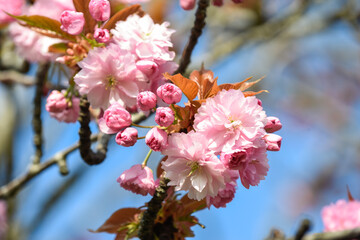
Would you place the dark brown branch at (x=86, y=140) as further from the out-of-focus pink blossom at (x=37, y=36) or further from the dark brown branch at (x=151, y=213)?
the out-of-focus pink blossom at (x=37, y=36)

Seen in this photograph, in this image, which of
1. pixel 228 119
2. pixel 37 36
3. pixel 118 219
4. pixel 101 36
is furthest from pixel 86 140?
pixel 37 36

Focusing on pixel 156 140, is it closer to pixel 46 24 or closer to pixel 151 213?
pixel 151 213

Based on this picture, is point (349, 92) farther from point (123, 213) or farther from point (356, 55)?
point (123, 213)

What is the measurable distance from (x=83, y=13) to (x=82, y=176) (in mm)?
2828

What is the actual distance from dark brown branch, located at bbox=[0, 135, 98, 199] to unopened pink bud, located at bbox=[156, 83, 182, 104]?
1.11m

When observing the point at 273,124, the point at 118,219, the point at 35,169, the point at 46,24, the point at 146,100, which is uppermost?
the point at 273,124

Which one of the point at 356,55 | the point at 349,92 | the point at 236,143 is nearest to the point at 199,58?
the point at 236,143

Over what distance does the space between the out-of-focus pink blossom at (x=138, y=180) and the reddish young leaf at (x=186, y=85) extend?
279 mm

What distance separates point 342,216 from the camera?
6.63 feet

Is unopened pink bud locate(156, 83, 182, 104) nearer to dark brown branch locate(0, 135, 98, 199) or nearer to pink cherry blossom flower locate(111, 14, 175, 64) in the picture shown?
pink cherry blossom flower locate(111, 14, 175, 64)

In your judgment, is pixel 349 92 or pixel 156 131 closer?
pixel 156 131

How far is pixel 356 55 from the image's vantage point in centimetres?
602

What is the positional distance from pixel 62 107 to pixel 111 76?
34 cm

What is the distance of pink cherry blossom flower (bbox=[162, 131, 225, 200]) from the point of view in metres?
1.22
